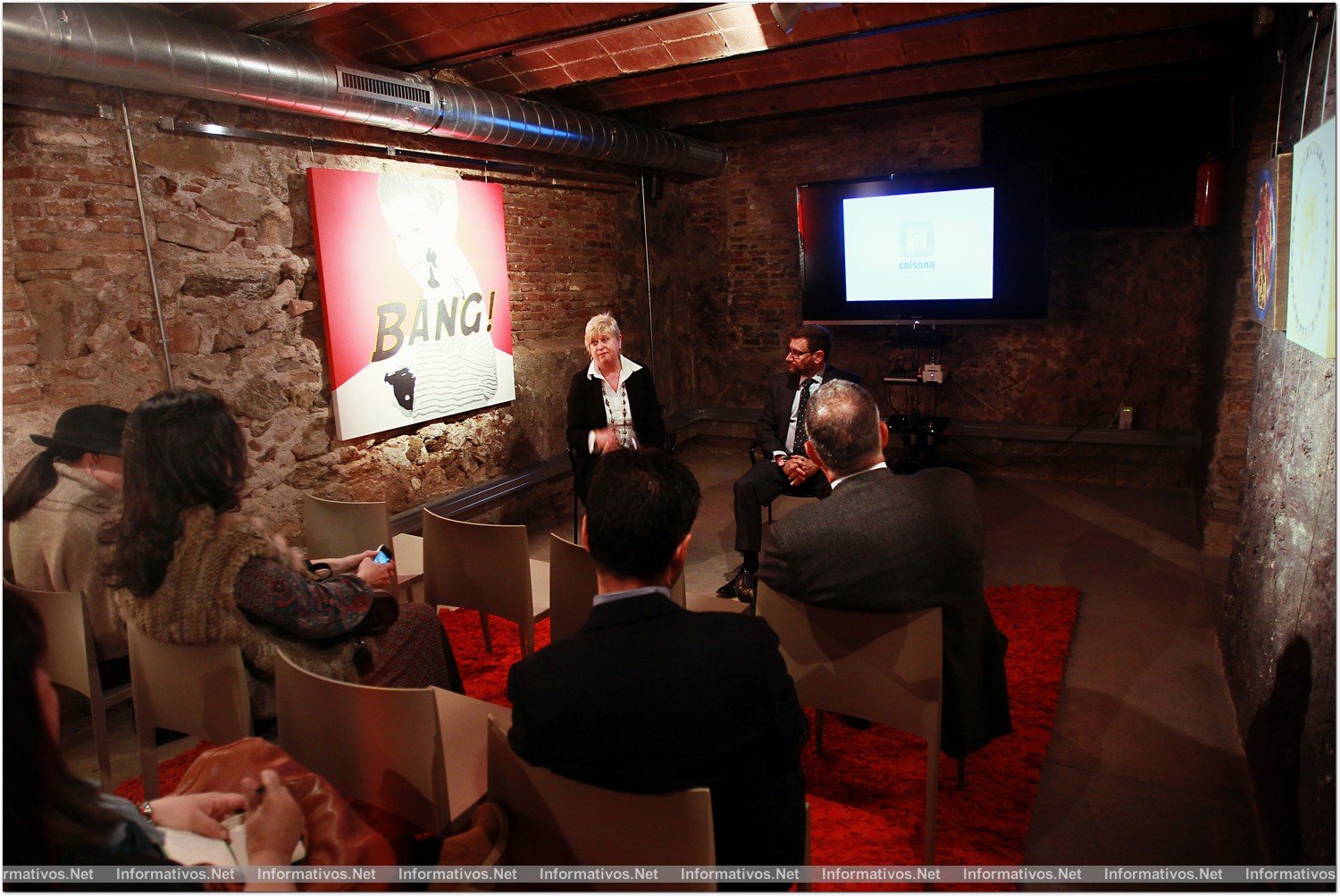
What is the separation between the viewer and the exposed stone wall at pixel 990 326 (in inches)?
231

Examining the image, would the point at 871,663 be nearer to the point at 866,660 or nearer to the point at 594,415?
the point at 866,660

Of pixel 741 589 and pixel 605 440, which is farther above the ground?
pixel 605 440

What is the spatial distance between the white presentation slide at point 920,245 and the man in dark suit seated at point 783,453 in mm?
2480

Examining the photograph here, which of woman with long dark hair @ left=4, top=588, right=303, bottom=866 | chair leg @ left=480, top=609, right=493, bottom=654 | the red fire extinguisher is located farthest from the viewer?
the red fire extinguisher

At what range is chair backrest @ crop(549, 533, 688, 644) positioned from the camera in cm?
271

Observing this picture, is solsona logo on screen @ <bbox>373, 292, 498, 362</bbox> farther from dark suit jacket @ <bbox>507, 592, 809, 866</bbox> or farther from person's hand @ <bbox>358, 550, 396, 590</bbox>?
dark suit jacket @ <bbox>507, 592, 809, 866</bbox>

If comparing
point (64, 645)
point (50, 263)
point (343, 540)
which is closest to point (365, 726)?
point (64, 645)

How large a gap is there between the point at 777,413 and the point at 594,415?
1.10m

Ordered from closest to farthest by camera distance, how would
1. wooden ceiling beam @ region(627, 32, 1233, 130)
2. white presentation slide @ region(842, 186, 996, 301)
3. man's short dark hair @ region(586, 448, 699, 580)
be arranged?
man's short dark hair @ region(586, 448, 699, 580)
wooden ceiling beam @ region(627, 32, 1233, 130)
white presentation slide @ region(842, 186, 996, 301)

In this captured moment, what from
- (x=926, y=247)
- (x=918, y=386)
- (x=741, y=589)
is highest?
(x=926, y=247)

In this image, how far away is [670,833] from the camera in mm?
1325

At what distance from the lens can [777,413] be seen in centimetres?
455

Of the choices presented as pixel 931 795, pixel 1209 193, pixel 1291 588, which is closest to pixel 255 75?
pixel 931 795

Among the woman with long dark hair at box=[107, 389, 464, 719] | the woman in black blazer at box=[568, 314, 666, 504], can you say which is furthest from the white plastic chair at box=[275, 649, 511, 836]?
the woman in black blazer at box=[568, 314, 666, 504]
